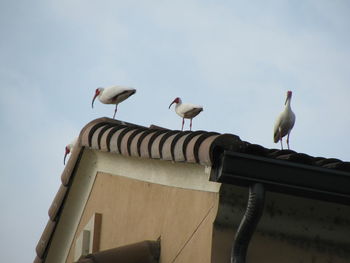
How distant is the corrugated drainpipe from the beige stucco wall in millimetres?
206

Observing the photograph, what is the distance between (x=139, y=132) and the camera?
6.94 m

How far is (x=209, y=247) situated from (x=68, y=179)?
2550mm

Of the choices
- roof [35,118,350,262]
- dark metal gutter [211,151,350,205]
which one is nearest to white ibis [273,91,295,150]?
roof [35,118,350,262]

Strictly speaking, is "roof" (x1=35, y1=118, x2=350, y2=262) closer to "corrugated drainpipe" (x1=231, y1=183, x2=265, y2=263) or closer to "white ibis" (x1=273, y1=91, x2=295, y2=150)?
"corrugated drainpipe" (x1=231, y1=183, x2=265, y2=263)

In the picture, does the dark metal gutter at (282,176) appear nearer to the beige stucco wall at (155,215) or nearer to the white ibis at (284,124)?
the beige stucco wall at (155,215)

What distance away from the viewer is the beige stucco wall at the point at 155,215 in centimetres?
607

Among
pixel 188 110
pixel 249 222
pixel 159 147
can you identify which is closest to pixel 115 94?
pixel 188 110

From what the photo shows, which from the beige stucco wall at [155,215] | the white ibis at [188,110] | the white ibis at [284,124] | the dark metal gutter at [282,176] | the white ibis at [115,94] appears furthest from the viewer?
the white ibis at [188,110]

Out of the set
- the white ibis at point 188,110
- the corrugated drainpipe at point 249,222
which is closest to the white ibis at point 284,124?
the white ibis at point 188,110

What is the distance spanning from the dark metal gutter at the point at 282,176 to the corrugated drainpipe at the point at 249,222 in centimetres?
6

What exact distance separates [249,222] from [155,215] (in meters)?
1.33

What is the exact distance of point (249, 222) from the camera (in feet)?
18.7

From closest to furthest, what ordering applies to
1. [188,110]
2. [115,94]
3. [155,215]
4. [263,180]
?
[263,180]
[155,215]
[115,94]
[188,110]

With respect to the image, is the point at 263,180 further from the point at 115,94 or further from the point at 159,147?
the point at 115,94
